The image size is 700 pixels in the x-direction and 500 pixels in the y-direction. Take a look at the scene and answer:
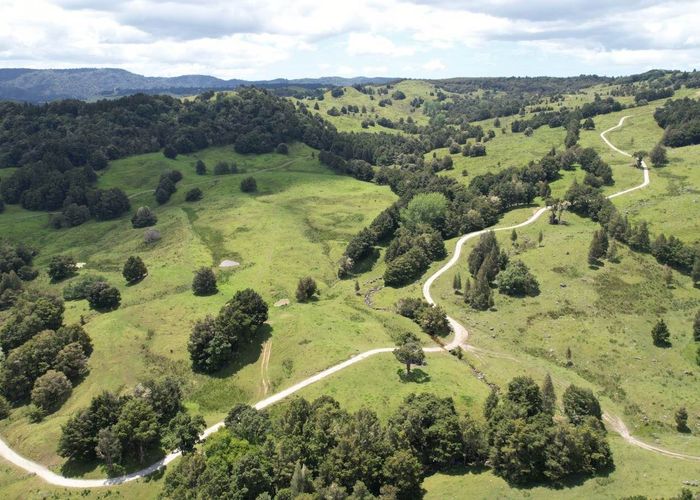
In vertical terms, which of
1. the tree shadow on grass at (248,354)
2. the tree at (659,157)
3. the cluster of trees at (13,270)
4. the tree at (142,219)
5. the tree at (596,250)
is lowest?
the cluster of trees at (13,270)

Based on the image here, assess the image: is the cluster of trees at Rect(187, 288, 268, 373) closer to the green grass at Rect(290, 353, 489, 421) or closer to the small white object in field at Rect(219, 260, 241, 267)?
the green grass at Rect(290, 353, 489, 421)

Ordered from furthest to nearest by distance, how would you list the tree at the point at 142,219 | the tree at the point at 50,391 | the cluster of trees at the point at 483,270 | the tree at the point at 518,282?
the tree at the point at 142,219
the tree at the point at 518,282
the cluster of trees at the point at 483,270
the tree at the point at 50,391

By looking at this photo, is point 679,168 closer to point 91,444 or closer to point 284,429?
point 284,429

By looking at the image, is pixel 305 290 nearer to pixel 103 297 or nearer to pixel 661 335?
pixel 103 297

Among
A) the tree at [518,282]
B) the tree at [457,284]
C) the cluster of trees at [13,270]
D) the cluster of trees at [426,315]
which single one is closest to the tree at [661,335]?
the tree at [518,282]

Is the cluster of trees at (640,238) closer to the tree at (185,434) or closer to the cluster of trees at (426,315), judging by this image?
the cluster of trees at (426,315)

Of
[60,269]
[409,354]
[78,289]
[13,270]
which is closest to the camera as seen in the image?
[409,354]

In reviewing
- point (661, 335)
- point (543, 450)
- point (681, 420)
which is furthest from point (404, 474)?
point (661, 335)
